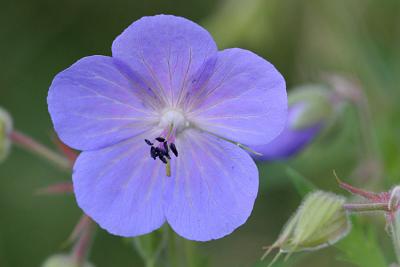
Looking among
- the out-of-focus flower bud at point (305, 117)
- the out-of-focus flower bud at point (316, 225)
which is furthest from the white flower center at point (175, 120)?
the out-of-focus flower bud at point (305, 117)

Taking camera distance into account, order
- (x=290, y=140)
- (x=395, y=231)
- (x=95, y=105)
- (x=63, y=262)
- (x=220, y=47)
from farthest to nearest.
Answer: (x=220, y=47)
(x=290, y=140)
(x=63, y=262)
(x=95, y=105)
(x=395, y=231)

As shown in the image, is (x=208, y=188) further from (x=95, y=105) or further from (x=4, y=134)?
(x=4, y=134)

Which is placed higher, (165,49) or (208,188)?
(165,49)

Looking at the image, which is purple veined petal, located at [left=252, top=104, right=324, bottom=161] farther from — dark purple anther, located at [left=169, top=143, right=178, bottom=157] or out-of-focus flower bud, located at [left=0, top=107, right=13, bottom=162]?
out-of-focus flower bud, located at [left=0, top=107, right=13, bottom=162]

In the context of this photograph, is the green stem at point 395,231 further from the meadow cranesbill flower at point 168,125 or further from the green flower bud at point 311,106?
the green flower bud at point 311,106

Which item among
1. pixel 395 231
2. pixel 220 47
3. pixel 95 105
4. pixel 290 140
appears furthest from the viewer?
pixel 220 47

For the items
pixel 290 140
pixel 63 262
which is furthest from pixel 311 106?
pixel 63 262

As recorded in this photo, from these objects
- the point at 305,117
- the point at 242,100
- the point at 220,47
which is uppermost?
the point at 242,100
